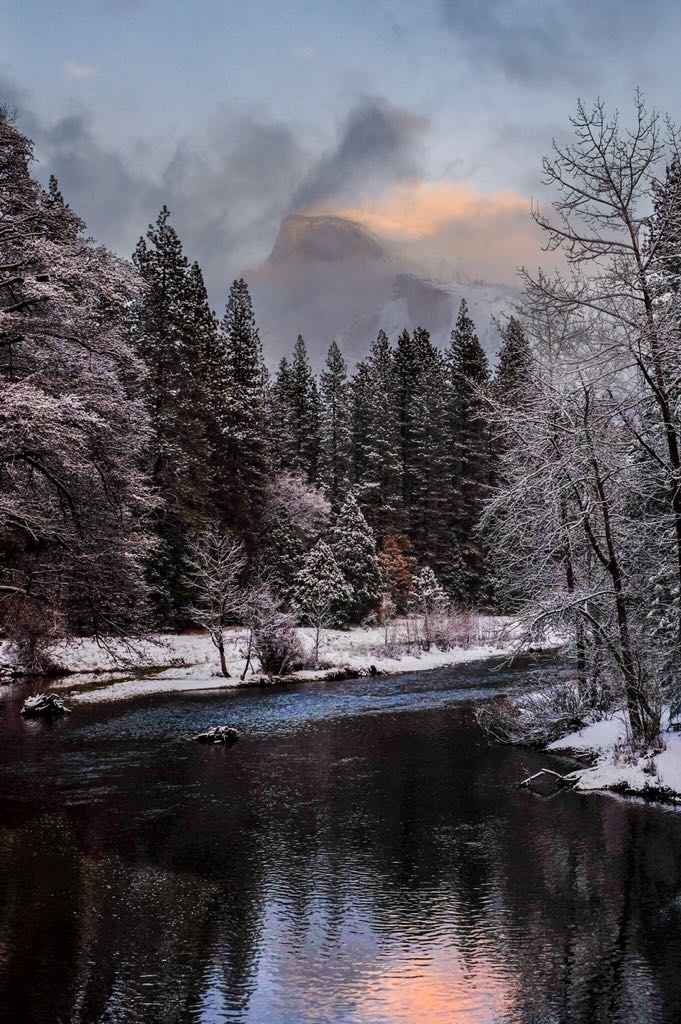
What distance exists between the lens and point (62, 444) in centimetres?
1080

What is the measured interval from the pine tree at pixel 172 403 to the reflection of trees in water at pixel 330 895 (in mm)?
22229

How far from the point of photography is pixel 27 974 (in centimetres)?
820

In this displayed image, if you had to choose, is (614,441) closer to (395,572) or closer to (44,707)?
(44,707)

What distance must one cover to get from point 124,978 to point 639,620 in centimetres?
1176

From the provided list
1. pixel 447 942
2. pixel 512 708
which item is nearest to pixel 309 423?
pixel 512 708

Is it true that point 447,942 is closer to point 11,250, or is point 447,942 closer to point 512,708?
point 11,250

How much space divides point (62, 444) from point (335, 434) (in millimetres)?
52302

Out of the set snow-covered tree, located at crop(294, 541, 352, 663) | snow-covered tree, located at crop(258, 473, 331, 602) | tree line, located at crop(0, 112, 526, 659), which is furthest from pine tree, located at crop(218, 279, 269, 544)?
snow-covered tree, located at crop(294, 541, 352, 663)

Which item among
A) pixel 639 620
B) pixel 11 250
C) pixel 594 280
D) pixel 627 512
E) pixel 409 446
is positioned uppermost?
pixel 409 446

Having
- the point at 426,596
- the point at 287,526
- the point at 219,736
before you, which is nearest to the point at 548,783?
the point at 219,736

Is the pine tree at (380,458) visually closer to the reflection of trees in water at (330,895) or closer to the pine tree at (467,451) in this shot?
the pine tree at (467,451)

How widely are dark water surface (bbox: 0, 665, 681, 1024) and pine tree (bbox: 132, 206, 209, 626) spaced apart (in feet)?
63.1

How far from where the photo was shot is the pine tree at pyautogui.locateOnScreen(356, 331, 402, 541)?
5650cm

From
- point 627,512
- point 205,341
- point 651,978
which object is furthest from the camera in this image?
point 205,341
